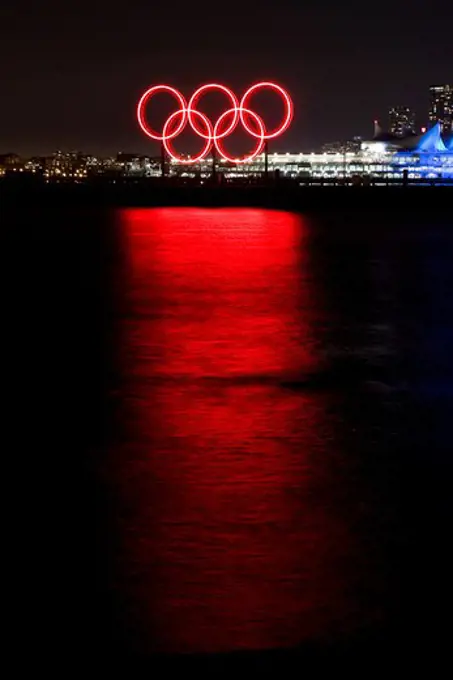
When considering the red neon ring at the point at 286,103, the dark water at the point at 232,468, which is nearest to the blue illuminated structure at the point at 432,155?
the red neon ring at the point at 286,103

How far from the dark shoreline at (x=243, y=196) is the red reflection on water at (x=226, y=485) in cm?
2899

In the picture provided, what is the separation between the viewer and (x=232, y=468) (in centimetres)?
664

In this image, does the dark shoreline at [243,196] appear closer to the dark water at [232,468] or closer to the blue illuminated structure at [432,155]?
the dark water at [232,468]

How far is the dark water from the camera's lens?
443 centimetres

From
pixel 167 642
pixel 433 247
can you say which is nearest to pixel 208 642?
Answer: pixel 167 642

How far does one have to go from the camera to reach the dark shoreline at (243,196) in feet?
143

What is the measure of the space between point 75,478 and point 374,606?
2.35 metres

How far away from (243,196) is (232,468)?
42725 millimetres

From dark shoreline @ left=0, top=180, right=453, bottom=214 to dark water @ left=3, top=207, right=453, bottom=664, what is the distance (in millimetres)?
27654

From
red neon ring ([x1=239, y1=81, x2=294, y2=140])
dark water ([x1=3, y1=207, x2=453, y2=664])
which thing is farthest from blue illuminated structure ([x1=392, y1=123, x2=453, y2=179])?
dark water ([x1=3, y1=207, x2=453, y2=664])

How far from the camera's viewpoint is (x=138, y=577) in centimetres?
486

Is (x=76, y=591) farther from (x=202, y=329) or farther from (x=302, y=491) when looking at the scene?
(x=202, y=329)

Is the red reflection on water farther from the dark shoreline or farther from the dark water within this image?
the dark shoreline

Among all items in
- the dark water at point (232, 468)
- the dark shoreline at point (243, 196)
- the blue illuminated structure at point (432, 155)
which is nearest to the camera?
the dark water at point (232, 468)
